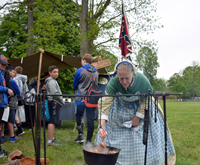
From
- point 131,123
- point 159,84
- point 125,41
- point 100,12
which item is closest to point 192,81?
point 159,84

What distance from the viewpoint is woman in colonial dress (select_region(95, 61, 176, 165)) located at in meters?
2.61

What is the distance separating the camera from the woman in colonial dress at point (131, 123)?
8.57 feet

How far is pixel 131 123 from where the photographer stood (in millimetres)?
2801

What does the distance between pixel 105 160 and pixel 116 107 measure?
1090 millimetres

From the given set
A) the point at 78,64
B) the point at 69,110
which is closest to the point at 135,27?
the point at 78,64

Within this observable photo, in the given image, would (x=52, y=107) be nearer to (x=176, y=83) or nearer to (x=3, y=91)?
(x=3, y=91)

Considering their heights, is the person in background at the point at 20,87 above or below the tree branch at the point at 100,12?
below

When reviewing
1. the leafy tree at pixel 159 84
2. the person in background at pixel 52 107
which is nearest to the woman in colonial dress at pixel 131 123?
the person in background at pixel 52 107

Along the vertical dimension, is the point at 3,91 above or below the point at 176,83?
below

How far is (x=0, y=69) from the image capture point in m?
3.44

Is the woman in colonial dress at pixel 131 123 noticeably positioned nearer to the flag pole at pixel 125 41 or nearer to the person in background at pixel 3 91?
the person in background at pixel 3 91

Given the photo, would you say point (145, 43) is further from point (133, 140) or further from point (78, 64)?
point (133, 140)

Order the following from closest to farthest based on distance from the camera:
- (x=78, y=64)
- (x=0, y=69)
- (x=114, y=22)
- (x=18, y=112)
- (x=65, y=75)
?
(x=0, y=69), (x=18, y=112), (x=78, y=64), (x=114, y=22), (x=65, y=75)

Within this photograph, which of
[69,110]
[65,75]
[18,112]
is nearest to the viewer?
[18,112]
